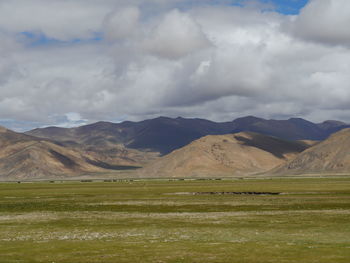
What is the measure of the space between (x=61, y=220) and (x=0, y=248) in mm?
19929

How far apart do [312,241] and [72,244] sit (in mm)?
15679

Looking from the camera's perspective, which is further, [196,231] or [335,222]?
[335,222]

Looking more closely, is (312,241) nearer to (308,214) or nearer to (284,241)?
(284,241)

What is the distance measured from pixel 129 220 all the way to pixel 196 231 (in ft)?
41.3

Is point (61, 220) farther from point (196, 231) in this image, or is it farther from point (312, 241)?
point (312, 241)

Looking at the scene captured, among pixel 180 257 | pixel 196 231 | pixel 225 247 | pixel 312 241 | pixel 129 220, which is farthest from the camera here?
pixel 129 220

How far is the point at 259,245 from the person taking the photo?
103 feet

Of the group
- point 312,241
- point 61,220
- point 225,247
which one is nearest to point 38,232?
point 61,220

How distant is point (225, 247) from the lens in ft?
101

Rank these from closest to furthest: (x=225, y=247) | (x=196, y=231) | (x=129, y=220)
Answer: (x=225, y=247), (x=196, y=231), (x=129, y=220)

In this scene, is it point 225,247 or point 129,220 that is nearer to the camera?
point 225,247

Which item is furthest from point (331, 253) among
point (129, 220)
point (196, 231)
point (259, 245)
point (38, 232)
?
point (129, 220)

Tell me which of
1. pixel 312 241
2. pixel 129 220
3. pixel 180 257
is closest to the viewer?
pixel 180 257

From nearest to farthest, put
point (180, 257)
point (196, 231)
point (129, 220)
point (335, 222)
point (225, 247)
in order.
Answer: point (180, 257) < point (225, 247) < point (196, 231) < point (335, 222) < point (129, 220)
